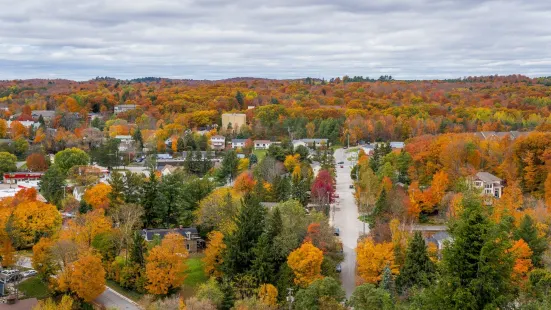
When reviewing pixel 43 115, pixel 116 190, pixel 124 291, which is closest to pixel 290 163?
pixel 116 190

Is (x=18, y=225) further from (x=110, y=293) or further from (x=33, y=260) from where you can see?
(x=110, y=293)

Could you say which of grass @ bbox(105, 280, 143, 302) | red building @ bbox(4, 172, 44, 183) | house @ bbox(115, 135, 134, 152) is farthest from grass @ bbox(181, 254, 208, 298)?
house @ bbox(115, 135, 134, 152)

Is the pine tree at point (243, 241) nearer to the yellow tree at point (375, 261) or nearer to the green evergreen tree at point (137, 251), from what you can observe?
the green evergreen tree at point (137, 251)

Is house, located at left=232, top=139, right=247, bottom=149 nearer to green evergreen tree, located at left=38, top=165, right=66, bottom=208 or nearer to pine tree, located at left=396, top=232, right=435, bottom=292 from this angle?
green evergreen tree, located at left=38, top=165, right=66, bottom=208

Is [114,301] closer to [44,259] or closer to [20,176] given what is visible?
[44,259]

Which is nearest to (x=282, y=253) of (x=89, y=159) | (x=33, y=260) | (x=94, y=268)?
(x=94, y=268)

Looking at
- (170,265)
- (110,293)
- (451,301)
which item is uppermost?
(451,301)
